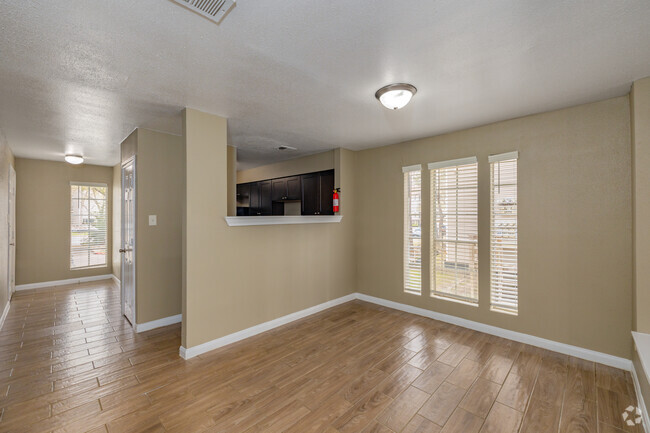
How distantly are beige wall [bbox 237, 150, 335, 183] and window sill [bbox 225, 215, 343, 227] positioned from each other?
97 centimetres

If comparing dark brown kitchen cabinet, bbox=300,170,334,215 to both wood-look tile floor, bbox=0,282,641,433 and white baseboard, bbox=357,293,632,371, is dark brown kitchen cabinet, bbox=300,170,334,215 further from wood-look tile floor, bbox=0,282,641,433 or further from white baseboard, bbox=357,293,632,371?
wood-look tile floor, bbox=0,282,641,433

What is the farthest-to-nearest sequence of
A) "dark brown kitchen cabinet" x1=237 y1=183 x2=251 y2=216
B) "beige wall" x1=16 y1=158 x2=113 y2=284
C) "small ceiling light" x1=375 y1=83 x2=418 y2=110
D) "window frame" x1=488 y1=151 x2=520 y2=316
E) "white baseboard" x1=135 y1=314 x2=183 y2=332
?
"dark brown kitchen cabinet" x1=237 y1=183 x2=251 y2=216
"beige wall" x1=16 y1=158 x2=113 y2=284
"white baseboard" x1=135 y1=314 x2=183 y2=332
"window frame" x1=488 y1=151 x2=520 y2=316
"small ceiling light" x1=375 y1=83 x2=418 y2=110

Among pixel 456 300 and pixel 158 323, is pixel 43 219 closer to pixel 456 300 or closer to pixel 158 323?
pixel 158 323

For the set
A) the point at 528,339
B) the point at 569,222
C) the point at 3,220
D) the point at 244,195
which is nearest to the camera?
the point at 569,222

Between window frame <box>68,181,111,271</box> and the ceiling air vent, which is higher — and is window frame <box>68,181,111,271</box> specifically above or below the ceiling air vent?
below

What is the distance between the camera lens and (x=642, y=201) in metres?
2.26

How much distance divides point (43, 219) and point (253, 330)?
203 inches

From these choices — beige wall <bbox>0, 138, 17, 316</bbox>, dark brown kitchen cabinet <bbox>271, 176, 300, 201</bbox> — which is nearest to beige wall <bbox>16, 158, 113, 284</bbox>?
beige wall <bbox>0, 138, 17, 316</bbox>

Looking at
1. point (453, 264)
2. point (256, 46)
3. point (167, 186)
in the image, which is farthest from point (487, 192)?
point (167, 186)

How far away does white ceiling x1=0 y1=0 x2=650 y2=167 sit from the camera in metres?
1.54

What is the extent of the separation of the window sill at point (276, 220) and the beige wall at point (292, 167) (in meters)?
0.97

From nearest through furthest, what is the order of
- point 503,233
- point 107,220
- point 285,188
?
point 503,233 < point 285,188 < point 107,220

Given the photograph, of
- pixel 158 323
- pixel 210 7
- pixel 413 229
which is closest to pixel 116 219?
pixel 158 323

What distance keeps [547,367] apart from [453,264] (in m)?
1.38
